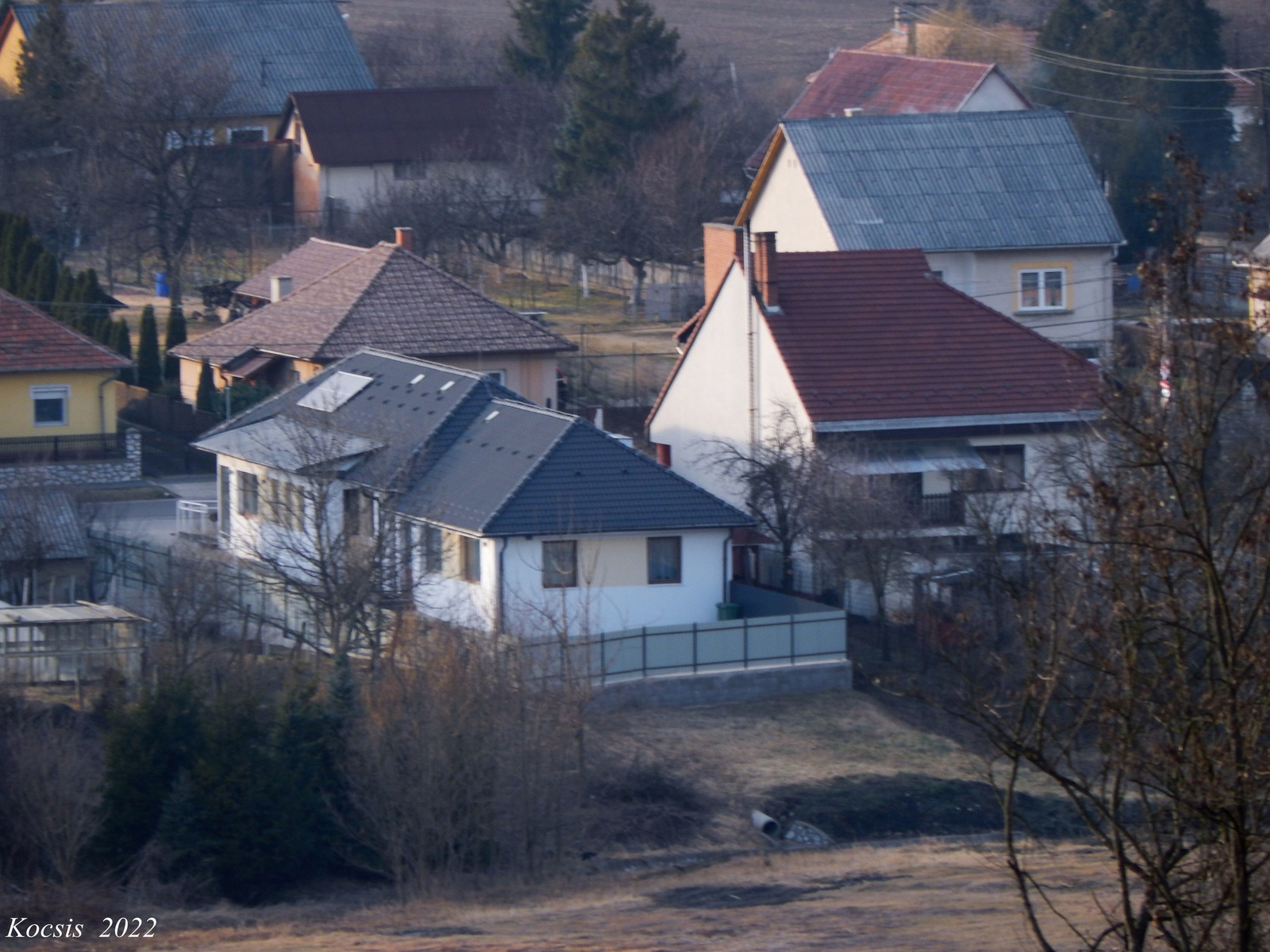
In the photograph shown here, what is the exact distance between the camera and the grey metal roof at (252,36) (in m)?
62.1

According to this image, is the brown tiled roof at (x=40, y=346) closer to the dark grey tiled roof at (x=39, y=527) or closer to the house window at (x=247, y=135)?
the dark grey tiled roof at (x=39, y=527)

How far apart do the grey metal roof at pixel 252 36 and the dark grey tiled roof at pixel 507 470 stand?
35416 mm

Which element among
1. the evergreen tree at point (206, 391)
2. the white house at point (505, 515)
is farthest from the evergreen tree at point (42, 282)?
the white house at point (505, 515)

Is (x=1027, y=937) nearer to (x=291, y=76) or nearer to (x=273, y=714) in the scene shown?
(x=273, y=714)

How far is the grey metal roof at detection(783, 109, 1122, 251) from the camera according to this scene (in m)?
40.0

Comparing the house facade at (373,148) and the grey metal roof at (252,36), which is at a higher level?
the grey metal roof at (252,36)

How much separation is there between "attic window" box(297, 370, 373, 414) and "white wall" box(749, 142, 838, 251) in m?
13.1

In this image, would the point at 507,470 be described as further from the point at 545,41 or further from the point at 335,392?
the point at 545,41

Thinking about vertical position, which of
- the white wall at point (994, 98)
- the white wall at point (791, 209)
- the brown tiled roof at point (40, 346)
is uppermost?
the white wall at point (994, 98)

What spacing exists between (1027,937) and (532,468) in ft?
36.5

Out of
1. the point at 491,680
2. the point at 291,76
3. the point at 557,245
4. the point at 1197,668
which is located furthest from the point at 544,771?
the point at 291,76

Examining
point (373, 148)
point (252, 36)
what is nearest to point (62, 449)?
point (373, 148)

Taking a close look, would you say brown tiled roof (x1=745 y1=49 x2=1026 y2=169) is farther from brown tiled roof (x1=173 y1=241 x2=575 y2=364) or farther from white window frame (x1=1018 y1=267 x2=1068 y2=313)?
brown tiled roof (x1=173 y1=241 x2=575 y2=364)

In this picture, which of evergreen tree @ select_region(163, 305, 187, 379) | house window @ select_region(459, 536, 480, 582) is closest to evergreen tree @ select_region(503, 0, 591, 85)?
evergreen tree @ select_region(163, 305, 187, 379)
